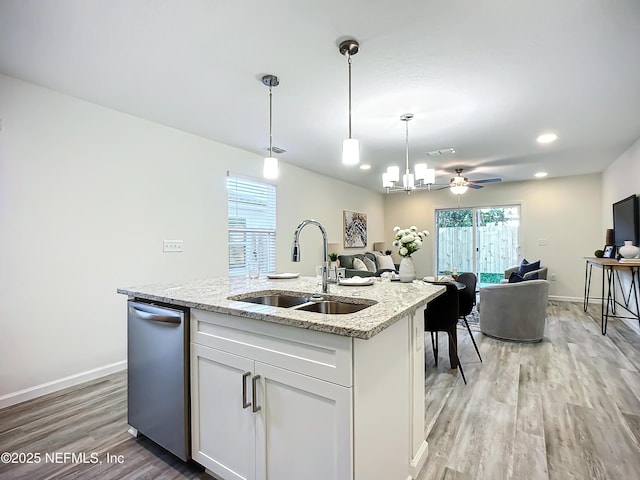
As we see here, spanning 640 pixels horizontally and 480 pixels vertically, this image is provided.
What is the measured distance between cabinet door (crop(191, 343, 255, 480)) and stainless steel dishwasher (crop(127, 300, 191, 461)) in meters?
0.06

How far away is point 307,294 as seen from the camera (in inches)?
74.6

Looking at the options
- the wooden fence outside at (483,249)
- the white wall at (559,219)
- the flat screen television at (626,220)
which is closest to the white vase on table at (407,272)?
the flat screen television at (626,220)

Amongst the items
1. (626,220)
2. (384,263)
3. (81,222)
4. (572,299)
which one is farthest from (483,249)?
(81,222)

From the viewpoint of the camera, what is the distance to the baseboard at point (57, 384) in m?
2.44

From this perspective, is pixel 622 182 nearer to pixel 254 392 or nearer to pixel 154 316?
pixel 254 392

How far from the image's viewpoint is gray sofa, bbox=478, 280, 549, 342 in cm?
371

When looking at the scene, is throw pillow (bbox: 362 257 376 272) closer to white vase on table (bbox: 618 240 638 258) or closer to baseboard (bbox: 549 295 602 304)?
baseboard (bbox: 549 295 602 304)

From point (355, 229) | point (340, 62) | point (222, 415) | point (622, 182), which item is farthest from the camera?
point (355, 229)

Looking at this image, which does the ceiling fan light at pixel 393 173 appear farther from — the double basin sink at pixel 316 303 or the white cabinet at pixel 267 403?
the white cabinet at pixel 267 403

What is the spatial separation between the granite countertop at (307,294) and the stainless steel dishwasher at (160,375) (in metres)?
0.11

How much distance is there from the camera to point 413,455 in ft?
5.53

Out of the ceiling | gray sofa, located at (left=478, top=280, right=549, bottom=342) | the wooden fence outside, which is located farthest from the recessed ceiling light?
the wooden fence outside

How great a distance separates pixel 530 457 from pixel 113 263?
11.4 ft

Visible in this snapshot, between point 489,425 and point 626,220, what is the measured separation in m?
3.96
